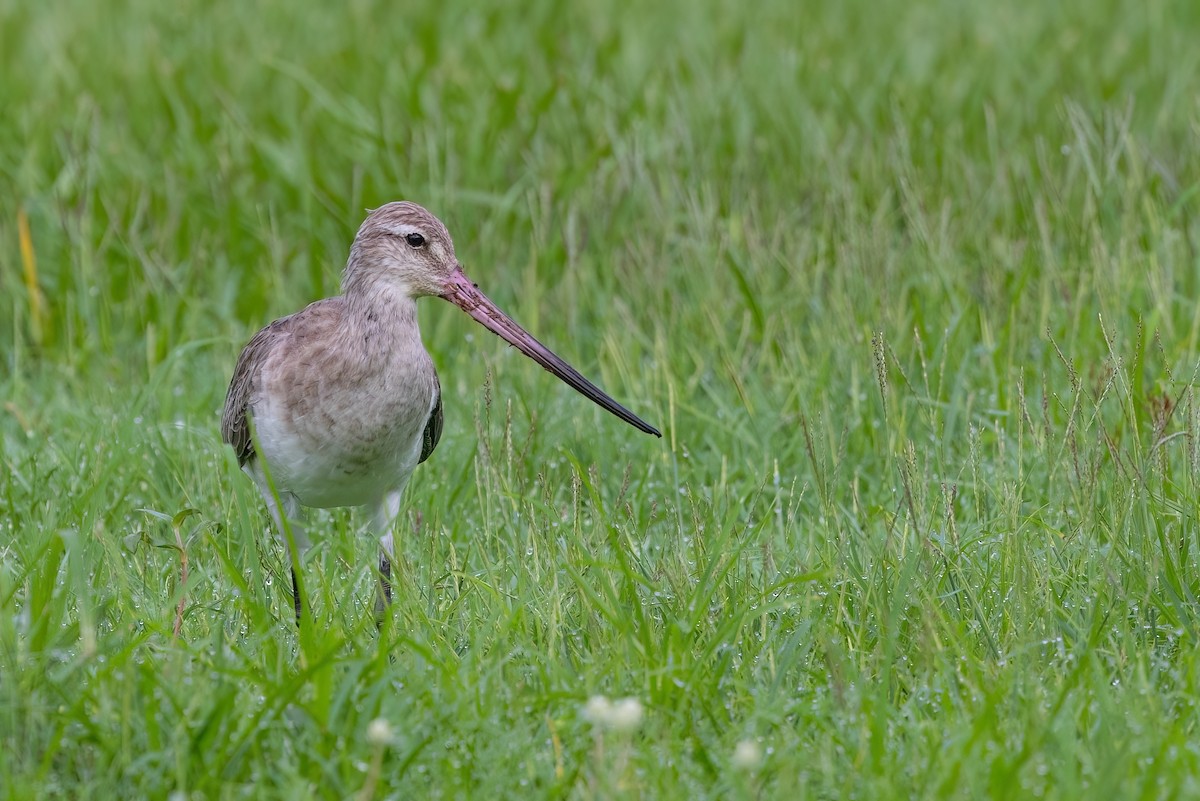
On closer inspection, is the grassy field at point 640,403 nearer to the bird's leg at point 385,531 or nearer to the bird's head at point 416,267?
the bird's leg at point 385,531

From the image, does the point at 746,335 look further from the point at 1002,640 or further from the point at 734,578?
the point at 1002,640

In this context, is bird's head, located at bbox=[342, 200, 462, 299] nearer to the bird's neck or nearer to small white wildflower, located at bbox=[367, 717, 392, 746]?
the bird's neck

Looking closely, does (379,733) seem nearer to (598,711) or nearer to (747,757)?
(598,711)

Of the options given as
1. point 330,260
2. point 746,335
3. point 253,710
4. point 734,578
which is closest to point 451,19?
point 330,260

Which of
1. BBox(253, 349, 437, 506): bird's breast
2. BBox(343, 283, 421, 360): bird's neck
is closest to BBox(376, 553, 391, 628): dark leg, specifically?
BBox(253, 349, 437, 506): bird's breast

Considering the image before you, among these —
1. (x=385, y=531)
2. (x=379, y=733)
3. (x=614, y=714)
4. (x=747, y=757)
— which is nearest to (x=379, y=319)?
(x=385, y=531)

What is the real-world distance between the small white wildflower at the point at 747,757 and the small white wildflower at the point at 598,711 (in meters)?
0.25

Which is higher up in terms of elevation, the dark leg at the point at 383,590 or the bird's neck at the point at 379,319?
the bird's neck at the point at 379,319

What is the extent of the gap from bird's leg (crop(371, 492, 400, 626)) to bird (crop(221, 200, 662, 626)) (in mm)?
13

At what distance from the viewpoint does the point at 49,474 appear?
505 cm

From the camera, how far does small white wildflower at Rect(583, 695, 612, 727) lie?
120 inches

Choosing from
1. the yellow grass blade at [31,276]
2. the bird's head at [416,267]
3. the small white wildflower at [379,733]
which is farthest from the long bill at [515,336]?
the yellow grass blade at [31,276]

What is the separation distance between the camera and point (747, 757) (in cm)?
298

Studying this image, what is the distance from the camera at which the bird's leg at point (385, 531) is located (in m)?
4.34
